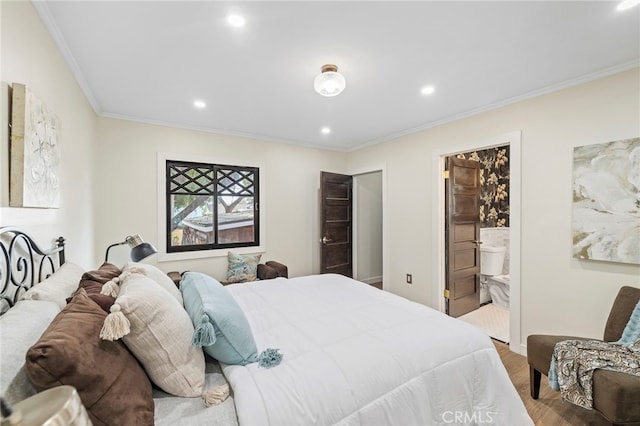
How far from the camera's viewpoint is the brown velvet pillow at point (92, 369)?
0.72 m

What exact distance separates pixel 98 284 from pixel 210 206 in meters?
2.32

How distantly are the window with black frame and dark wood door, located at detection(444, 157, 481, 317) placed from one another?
8.63ft

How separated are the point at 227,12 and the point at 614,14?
224 cm

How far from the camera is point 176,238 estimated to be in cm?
346

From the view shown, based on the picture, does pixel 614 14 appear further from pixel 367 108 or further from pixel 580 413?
pixel 580 413

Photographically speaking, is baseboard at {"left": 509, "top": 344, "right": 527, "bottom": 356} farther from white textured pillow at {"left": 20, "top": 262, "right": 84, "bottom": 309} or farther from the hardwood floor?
white textured pillow at {"left": 20, "top": 262, "right": 84, "bottom": 309}

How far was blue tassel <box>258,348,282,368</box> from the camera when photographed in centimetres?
124

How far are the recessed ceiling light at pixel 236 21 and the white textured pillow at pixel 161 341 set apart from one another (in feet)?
5.04

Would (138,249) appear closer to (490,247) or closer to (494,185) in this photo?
(490,247)

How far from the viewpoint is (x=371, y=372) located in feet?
4.01

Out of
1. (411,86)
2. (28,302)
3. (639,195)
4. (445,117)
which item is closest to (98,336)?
(28,302)

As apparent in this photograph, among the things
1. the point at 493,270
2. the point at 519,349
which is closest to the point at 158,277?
the point at 519,349
